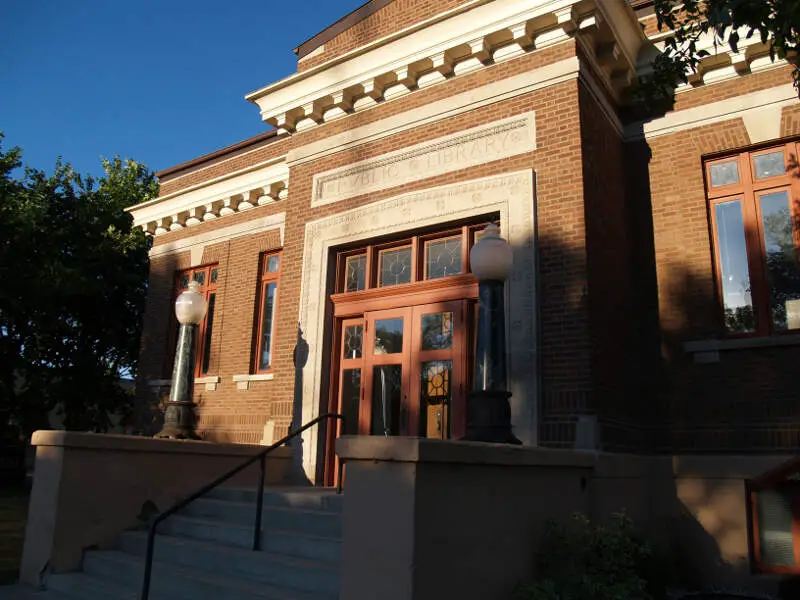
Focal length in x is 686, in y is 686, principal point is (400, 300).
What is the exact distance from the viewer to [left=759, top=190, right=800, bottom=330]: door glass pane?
27.9ft

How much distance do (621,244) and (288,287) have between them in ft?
16.5

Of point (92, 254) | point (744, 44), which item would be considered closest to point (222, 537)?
point (744, 44)

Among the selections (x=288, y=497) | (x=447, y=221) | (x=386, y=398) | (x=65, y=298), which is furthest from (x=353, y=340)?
(x=65, y=298)

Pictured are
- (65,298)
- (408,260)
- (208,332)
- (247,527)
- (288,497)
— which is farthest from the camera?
(65,298)

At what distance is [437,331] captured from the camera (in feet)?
29.8

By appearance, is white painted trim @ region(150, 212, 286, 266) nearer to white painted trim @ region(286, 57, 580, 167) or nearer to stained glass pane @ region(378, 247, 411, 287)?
white painted trim @ region(286, 57, 580, 167)

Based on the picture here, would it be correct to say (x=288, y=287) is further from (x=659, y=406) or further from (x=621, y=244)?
(x=659, y=406)

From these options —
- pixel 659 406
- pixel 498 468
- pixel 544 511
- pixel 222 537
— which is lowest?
pixel 222 537

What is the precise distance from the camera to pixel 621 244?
9.31 meters

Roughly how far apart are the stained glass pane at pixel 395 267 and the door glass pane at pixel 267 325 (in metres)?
3.88

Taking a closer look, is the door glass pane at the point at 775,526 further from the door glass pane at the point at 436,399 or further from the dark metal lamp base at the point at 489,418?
the door glass pane at the point at 436,399

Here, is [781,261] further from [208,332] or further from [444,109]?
[208,332]

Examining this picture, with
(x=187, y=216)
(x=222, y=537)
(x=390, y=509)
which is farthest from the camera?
(x=187, y=216)

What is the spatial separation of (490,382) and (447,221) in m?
3.19
